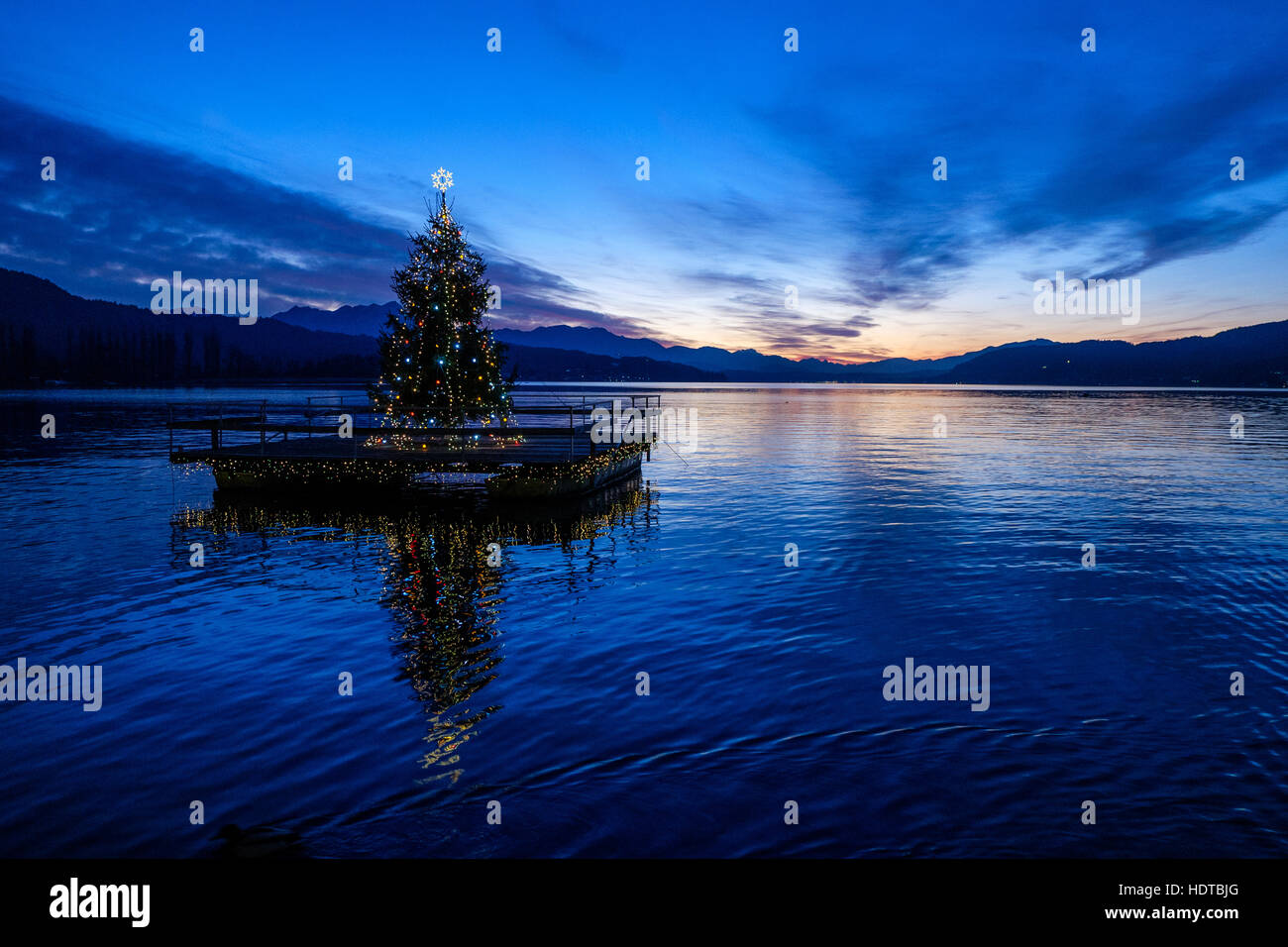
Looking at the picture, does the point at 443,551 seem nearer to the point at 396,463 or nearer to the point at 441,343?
the point at 396,463

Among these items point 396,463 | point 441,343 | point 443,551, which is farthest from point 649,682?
point 441,343

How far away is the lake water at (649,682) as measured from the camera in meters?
6.76

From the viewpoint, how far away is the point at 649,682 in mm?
10305

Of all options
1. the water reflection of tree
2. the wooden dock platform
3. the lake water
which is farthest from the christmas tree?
the lake water

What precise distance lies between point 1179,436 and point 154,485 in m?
71.0

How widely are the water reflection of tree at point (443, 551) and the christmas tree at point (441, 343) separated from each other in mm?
8348

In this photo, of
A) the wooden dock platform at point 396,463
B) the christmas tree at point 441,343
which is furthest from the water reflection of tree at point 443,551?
the christmas tree at point 441,343

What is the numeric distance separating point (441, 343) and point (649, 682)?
89.4ft

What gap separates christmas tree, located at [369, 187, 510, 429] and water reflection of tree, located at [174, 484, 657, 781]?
329 inches

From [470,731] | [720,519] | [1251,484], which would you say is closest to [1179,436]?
[1251,484]

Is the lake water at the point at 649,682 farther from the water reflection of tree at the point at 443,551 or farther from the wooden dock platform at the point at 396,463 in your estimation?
the wooden dock platform at the point at 396,463

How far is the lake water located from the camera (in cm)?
676
